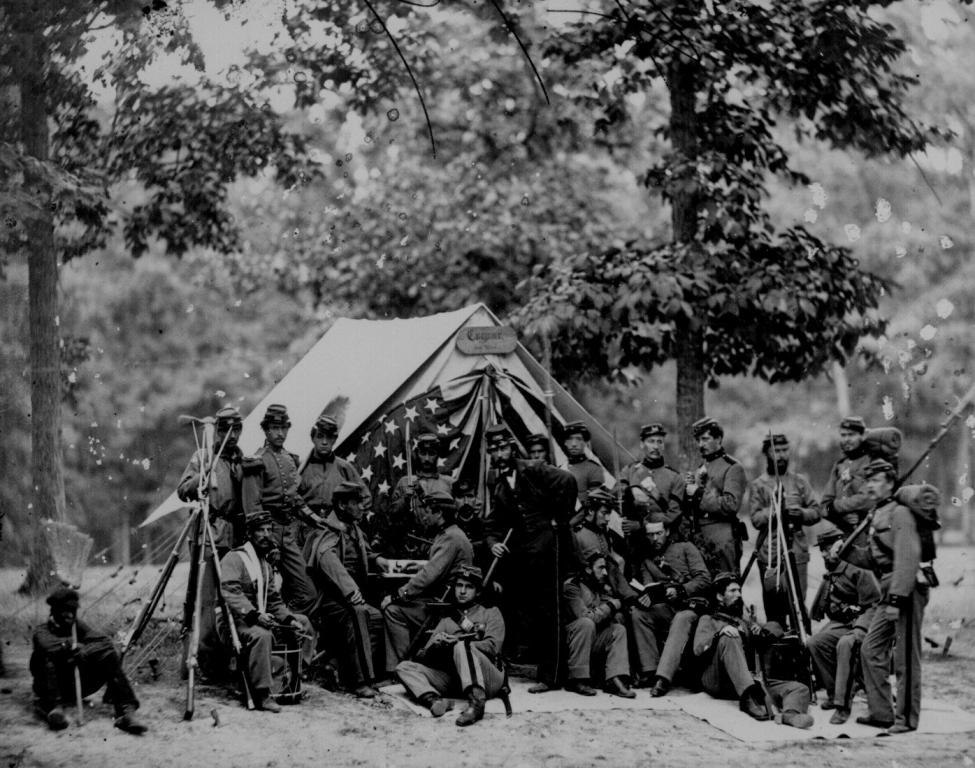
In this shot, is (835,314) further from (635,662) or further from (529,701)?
(529,701)

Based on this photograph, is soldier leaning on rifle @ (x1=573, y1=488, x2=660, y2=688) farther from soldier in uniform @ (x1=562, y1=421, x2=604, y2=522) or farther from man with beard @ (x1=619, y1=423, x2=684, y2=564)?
soldier in uniform @ (x1=562, y1=421, x2=604, y2=522)

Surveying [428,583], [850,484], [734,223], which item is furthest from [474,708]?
[734,223]

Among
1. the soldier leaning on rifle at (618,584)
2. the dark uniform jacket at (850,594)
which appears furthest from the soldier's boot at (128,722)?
the dark uniform jacket at (850,594)

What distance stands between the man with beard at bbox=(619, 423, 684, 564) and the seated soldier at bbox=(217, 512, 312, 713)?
224cm

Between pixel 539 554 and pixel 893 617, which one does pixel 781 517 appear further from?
pixel 539 554

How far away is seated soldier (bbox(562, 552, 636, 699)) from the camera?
677 cm

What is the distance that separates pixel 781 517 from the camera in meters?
6.96

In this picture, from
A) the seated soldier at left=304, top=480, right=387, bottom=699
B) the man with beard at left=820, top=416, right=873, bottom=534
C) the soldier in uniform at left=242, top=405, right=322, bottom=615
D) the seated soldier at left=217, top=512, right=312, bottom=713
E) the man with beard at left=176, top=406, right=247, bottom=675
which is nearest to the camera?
the seated soldier at left=217, top=512, right=312, bottom=713

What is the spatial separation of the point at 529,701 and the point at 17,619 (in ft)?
9.37

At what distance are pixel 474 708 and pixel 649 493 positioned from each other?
6.90 ft

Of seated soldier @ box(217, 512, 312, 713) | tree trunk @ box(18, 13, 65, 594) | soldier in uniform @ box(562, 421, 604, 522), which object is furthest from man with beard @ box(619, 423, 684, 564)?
tree trunk @ box(18, 13, 65, 594)

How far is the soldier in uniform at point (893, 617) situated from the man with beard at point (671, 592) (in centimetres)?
113

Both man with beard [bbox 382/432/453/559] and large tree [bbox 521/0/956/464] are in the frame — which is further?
large tree [bbox 521/0/956/464]

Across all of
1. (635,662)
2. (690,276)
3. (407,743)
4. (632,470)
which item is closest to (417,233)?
(690,276)
